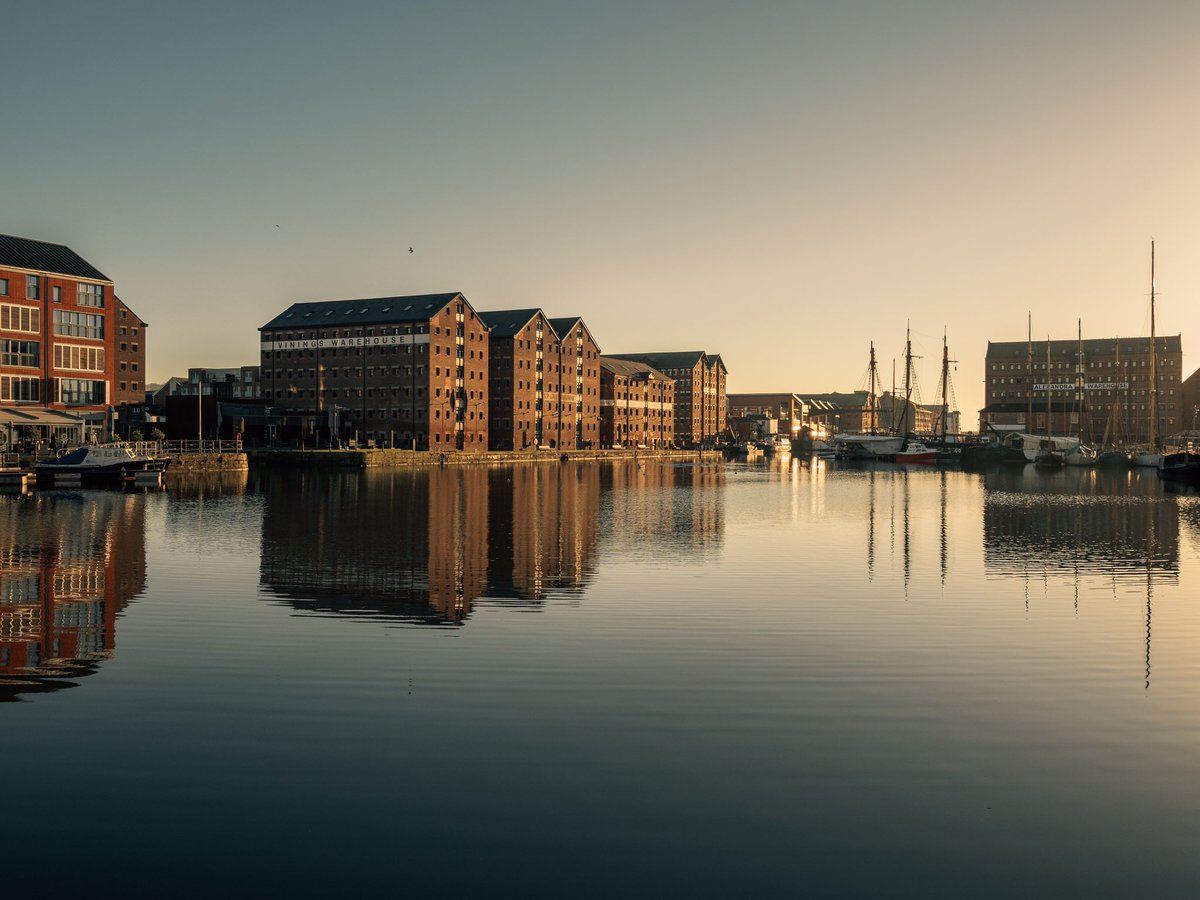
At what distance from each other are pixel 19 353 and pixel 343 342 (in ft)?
170

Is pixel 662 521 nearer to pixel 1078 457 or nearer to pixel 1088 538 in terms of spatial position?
pixel 1088 538

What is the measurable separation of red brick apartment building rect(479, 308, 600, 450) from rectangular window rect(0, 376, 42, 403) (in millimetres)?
66732

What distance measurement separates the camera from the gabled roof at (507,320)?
136m

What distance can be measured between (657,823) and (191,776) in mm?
4788

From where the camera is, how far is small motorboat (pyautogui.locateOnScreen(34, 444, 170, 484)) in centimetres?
6381

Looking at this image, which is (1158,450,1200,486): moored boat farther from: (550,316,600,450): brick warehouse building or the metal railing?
the metal railing

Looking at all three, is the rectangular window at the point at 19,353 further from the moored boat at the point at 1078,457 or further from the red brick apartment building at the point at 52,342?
the moored boat at the point at 1078,457

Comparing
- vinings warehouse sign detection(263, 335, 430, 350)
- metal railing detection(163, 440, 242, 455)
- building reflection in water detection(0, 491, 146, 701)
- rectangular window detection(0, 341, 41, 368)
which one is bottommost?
building reflection in water detection(0, 491, 146, 701)

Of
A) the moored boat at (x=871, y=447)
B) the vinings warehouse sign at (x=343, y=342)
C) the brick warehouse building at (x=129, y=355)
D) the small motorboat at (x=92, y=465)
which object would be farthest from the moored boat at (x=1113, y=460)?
the brick warehouse building at (x=129, y=355)

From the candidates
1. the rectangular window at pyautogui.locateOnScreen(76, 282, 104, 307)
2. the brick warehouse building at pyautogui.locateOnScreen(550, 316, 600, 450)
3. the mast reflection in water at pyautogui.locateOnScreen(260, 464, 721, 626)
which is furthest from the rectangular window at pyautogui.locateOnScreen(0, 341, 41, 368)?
the brick warehouse building at pyautogui.locateOnScreen(550, 316, 600, 450)

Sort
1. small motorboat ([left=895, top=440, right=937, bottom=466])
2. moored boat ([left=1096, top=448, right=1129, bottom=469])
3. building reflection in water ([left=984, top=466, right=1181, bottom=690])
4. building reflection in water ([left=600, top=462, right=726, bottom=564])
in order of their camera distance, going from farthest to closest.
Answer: small motorboat ([left=895, top=440, right=937, bottom=466]), moored boat ([left=1096, top=448, right=1129, bottom=469]), building reflection in water ([left=600, top=462, right=726, bottom=564]), building reflection in water ([left=984, top=466, right=1181, bottom=690])

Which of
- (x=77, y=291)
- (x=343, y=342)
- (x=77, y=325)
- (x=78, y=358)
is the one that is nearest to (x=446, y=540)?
Result: (x=78, y=358)

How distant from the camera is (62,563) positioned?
26078mm

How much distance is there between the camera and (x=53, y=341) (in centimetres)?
7588
